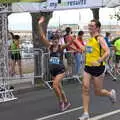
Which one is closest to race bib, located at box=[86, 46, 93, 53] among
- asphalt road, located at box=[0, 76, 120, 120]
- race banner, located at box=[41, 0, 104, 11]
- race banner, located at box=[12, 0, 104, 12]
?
asphalt road, located at box=[0, 76, 120, 120]

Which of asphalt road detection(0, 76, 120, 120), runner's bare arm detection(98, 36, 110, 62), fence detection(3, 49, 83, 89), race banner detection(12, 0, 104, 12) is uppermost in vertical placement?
race banner detection(12, 0, 104, 12)

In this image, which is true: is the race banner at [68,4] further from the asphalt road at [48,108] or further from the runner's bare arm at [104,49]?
the runner's bare arm at [104,49]

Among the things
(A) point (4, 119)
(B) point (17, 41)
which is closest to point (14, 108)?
(A) point (4, 119)

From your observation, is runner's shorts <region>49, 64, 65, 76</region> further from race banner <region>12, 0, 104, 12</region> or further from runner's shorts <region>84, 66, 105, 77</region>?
race banner <region>12, 0, 104, 12</region>

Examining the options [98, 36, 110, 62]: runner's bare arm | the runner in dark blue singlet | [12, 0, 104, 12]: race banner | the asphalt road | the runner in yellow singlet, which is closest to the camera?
[98, 36, 110, 62]: runner's bare arm

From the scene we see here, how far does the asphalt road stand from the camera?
936 cm

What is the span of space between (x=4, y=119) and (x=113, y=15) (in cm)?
1624

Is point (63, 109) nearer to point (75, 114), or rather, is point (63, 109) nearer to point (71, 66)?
point (75, 114)

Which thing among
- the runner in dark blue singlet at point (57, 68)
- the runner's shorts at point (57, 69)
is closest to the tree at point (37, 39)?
the runner in dark blue singlet at point (57, 68)

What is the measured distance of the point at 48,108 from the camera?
34.6 ft

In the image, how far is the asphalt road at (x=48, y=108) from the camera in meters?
9.36

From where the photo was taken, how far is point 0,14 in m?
11.7

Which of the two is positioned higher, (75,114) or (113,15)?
(113,15)

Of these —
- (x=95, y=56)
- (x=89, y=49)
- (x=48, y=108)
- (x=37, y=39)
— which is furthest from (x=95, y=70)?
(x=37, y=39)
